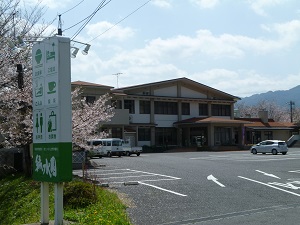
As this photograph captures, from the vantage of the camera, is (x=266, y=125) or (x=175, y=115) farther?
(x=266, y=125)

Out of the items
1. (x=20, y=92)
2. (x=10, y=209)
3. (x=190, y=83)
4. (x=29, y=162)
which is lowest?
(x=10, y=209)

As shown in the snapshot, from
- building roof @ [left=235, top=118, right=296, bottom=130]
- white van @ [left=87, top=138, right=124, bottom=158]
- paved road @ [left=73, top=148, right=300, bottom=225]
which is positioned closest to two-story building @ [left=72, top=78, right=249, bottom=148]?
building roof @ [left=235, top=118, right=296, bottom=130]

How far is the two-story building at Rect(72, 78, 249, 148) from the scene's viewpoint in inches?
1915

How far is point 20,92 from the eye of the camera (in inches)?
632

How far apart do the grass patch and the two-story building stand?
30.5 meters

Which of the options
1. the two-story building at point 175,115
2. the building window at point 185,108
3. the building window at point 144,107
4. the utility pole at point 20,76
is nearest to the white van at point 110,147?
the two-story building at point 175,115

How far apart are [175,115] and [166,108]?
5.84ft

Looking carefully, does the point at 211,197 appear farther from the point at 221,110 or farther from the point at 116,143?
the point at 221,110

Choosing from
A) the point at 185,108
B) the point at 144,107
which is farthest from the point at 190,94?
the point at 144,107

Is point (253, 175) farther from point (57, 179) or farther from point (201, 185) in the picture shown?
point (57, 179)

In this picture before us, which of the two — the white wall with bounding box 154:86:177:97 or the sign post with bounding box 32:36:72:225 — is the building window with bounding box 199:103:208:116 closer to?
the white wall with bounding box 154:86:177:97

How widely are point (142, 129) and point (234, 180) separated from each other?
33.2 meters

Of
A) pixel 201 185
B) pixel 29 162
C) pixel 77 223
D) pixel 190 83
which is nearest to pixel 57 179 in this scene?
pixel 77 223

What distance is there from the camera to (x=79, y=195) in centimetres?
1151
